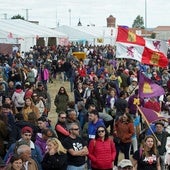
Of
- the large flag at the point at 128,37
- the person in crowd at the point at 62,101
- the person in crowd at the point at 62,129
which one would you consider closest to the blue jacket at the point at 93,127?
the person in crowd at the point at 62,129

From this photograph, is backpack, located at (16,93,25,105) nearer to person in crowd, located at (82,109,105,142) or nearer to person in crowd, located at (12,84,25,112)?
person in crowd, located at (12,84,25,112)

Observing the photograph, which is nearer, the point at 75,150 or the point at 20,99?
the point at 75,150

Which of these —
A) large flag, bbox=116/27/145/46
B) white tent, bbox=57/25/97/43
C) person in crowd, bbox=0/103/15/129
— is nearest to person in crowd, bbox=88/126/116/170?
person in crowd, bbox=0/103/15/129

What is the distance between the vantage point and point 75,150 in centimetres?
764

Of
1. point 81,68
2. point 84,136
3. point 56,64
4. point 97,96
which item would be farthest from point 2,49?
point 84,136

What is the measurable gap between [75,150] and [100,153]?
0.52 metres

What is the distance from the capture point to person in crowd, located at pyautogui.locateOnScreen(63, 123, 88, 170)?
7.63 metres

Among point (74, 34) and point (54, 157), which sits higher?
point (74, 34)

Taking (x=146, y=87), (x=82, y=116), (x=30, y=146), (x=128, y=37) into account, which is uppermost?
(x=128, y=37)

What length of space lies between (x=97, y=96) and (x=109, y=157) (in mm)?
5423

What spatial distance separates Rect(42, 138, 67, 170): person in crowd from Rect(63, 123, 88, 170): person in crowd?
448 mm

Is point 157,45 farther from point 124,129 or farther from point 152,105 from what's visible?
point 124,129

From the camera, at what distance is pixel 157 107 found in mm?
11883

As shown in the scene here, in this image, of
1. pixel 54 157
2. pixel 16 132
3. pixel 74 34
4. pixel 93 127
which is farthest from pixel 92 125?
pixel 74 34
